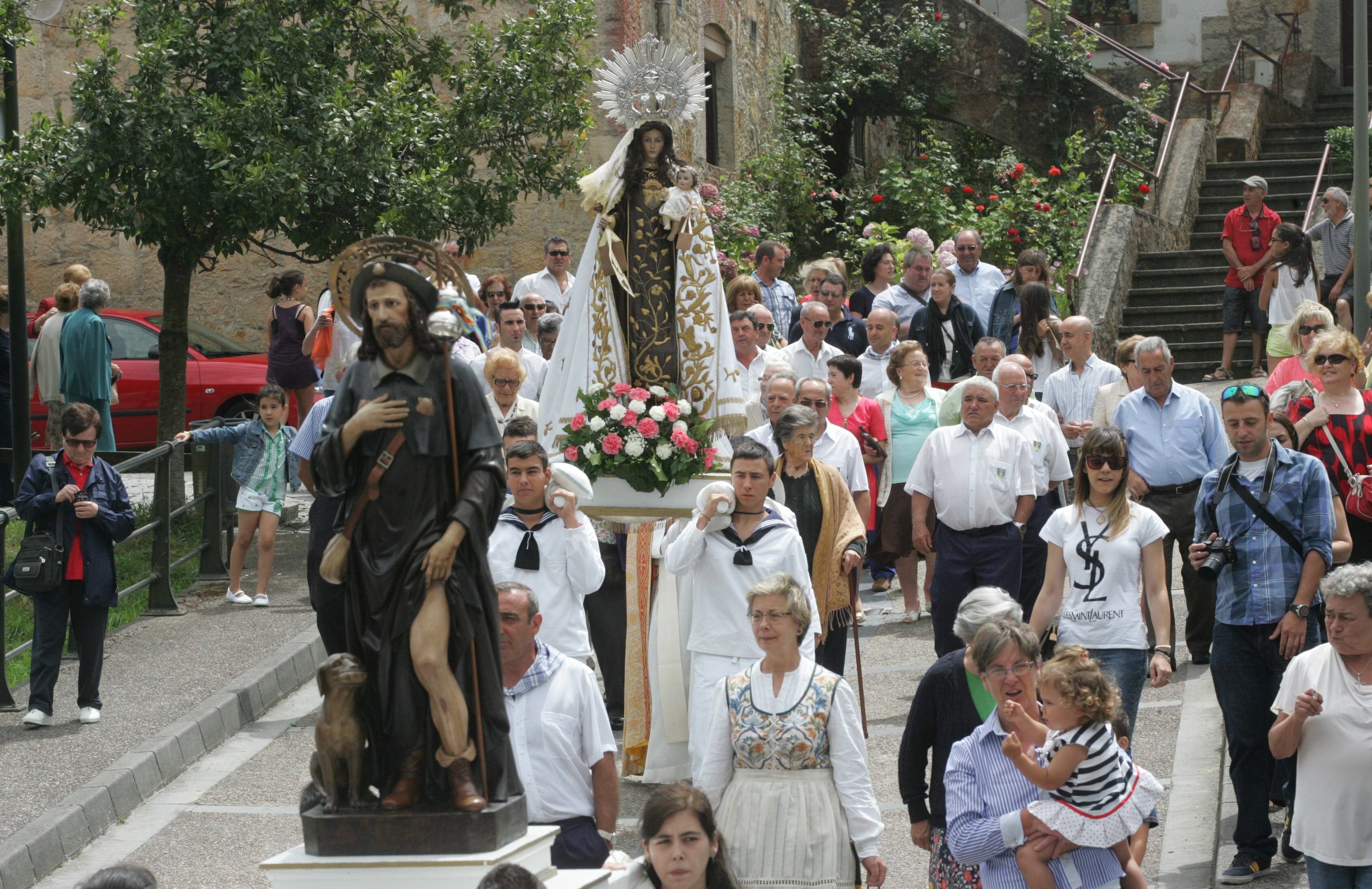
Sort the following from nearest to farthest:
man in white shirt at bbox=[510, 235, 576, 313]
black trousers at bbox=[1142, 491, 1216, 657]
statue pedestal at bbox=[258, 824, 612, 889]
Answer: statue pedestal at bbox=[258, 824, 612, 889] → black trousers at bbox=[1142, 491, 1216, 657] → man in white shirt at bbox=[510, 235, 576, 313]

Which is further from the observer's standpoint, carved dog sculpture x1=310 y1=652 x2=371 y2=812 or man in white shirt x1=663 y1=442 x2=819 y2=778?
man in white shirt x1=663 y1=442 x2=819 y2=778

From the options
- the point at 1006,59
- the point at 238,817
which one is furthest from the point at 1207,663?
the point at 1006,59

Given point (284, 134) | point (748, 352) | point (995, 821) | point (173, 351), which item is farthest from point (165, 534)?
point (995, 821)

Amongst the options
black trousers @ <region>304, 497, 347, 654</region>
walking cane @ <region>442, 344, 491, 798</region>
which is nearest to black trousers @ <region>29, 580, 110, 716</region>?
black trousers @ <region>304, 497, 347, 654</region>

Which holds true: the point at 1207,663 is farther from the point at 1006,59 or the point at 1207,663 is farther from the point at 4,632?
the point at 1006,59

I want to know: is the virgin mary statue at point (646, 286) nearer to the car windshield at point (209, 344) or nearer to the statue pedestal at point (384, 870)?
the statue pedestal at point (384, 870)

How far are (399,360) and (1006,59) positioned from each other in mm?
21076

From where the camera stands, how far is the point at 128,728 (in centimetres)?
927

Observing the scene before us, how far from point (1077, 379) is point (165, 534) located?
605cm

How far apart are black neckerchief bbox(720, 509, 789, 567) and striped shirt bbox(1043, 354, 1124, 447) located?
401 cm

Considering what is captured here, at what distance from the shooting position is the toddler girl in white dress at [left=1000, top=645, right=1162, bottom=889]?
5.59 meters

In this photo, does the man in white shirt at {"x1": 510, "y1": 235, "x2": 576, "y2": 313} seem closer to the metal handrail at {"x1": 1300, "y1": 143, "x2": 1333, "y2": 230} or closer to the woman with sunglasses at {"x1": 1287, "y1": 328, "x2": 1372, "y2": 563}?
the woman with sunglasses at {"x1": 1287, "y1": 328, "x2": 1372, "y2": 563}

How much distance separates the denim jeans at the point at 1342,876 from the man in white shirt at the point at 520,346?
6.48 metres

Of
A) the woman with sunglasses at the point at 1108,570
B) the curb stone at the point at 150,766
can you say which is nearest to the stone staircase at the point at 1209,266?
the woman with sunglasses at the point at 1108,570
